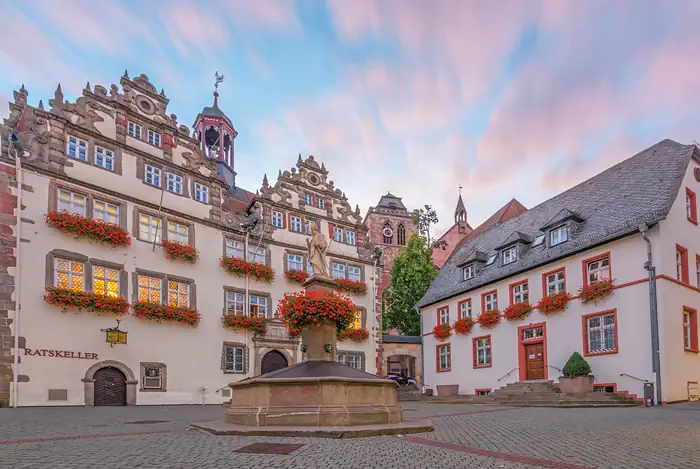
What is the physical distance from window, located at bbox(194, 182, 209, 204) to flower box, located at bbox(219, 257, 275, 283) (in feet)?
9.46

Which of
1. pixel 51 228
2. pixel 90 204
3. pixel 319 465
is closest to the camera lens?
pixel 319 465

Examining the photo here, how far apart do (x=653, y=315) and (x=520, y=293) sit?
24.2 feet

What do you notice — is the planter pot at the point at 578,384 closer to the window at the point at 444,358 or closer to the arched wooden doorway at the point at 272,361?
the window at the point at 444,358

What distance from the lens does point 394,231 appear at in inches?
2899

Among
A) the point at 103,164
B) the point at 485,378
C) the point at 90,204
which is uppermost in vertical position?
the point at 103,164

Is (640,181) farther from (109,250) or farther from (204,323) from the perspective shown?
(109,250)

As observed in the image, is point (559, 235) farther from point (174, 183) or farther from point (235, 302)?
point (174, 183)

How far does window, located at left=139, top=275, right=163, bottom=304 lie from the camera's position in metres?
22.4

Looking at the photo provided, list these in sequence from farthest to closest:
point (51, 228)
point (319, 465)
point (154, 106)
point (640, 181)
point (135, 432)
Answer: point (154, 106), point (640, 181), point (51, 228), point (135, 432), point (319, 465)

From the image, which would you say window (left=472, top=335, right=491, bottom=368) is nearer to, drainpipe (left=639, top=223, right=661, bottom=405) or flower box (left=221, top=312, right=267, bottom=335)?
drainpipe (left=639, top=223, right=661, bottom=405)

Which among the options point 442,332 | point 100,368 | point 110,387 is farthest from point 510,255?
point 100,368

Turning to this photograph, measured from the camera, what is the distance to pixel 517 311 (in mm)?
25203

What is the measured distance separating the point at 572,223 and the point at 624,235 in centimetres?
363

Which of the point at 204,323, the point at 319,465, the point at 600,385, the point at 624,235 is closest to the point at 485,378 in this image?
the point at 600,385
